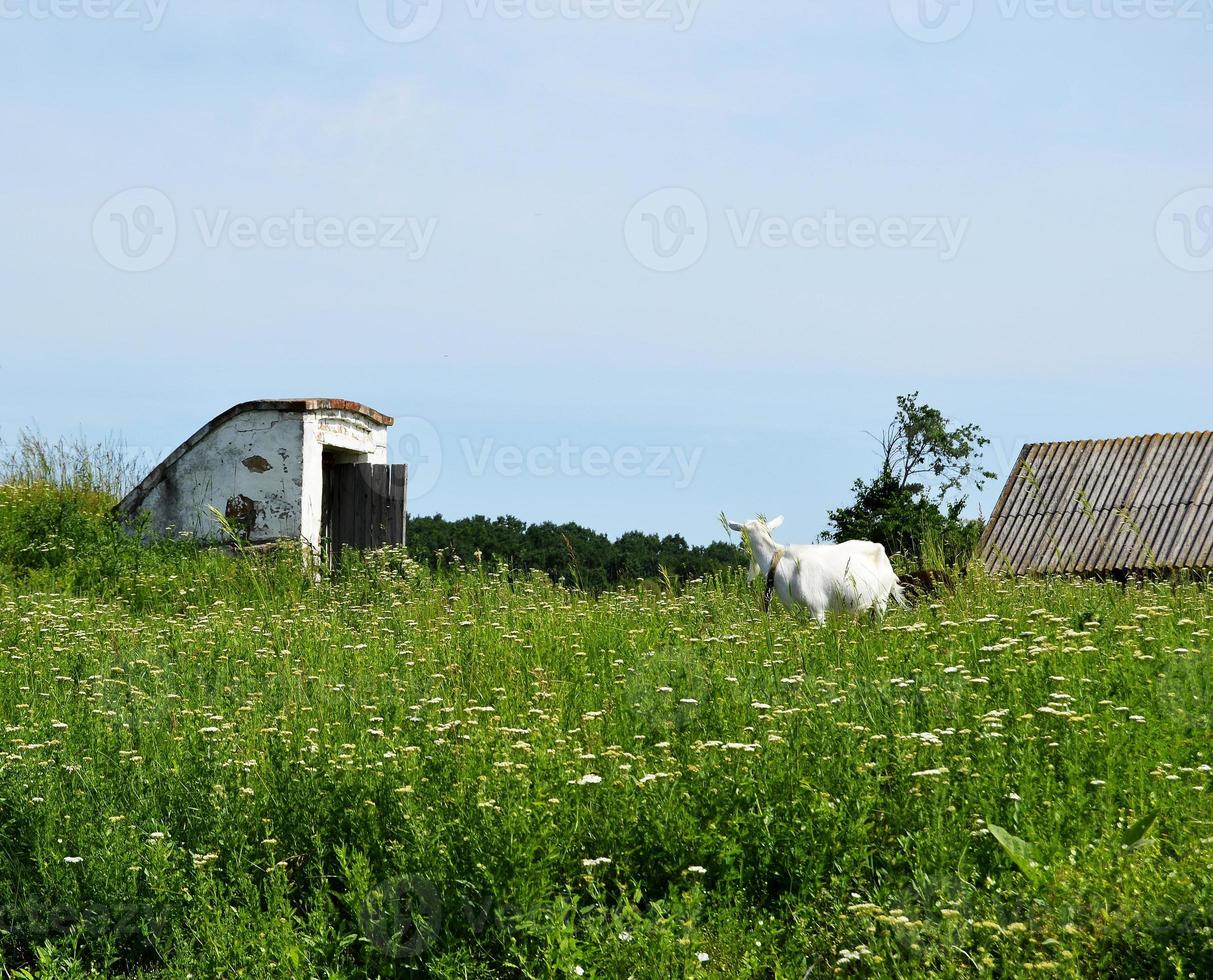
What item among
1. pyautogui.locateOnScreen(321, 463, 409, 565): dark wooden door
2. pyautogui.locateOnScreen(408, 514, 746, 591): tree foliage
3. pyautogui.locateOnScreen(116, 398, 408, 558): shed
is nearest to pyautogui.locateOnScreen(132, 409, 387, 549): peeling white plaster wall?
pyautogui.locateOnScreen(116, 398, 408, 558): shed

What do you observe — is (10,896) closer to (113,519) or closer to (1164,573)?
(113,519)

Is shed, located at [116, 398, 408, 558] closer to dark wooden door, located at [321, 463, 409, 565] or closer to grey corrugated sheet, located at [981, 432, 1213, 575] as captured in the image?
dark wooden door, located at [321, 463, 409, 565]

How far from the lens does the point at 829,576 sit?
1070 cm

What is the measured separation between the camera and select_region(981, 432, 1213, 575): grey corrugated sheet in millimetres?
19688

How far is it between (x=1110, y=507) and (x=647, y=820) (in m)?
18.4

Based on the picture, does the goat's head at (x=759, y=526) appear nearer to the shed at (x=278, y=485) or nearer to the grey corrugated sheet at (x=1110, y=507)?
the shed at (x=278, y=485)

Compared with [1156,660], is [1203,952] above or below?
below

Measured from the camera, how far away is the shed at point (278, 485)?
51.2ft

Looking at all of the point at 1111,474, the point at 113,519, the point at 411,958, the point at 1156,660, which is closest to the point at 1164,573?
the point at 1111,474

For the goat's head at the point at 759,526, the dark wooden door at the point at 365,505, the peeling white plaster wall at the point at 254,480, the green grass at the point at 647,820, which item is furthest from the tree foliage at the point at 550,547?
the green grass at the point at 647,820

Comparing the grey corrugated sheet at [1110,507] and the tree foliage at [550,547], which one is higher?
the grey corrugated sheet at [1110,507]

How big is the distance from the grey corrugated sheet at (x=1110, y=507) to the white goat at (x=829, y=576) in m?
9.49

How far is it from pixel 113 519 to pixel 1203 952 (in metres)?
14.9

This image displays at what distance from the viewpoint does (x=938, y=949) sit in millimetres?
4125
